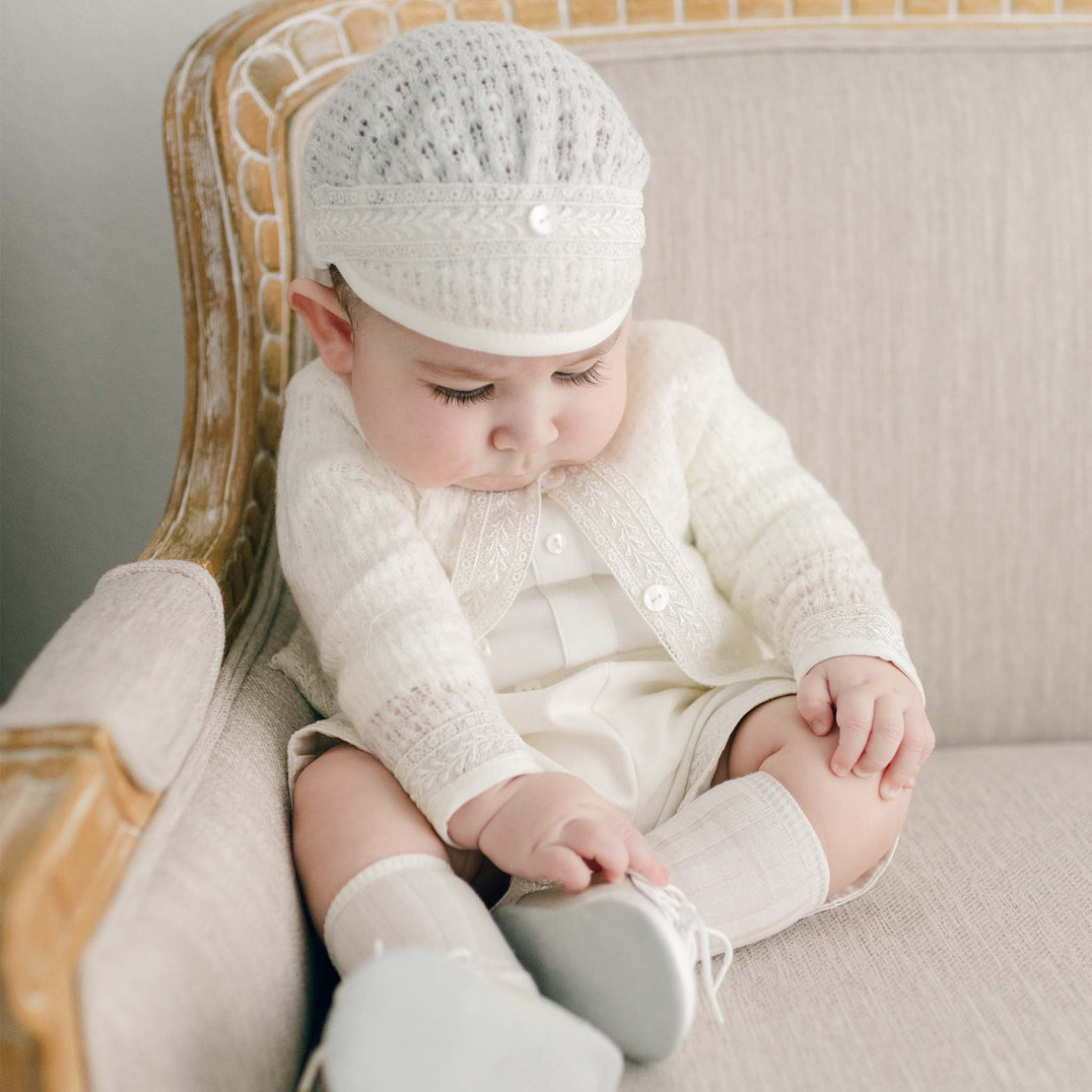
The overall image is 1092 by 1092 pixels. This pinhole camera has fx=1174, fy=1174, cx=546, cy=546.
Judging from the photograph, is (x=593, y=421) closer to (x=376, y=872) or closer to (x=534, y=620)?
(x=534, y=620)

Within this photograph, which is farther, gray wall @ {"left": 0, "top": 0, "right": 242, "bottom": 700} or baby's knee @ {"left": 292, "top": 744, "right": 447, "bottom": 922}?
gray wall @ {"left": 0, "top": 0, "right": 242, "bottom": 700}

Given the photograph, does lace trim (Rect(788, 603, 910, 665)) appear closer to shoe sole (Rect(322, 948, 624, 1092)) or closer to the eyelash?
the eyelash

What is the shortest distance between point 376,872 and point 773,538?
439 millimetres

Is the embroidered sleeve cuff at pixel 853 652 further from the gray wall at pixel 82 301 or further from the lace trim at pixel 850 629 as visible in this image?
the gray wall at pixel 82 301

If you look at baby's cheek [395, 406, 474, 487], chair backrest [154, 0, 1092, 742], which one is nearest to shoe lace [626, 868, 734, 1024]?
baby's cheek [395, 406, 474, 487]

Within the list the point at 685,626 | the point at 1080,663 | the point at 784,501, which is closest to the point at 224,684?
the point at 685,626

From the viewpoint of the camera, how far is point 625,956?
640 millimetres

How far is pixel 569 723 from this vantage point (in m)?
0.91

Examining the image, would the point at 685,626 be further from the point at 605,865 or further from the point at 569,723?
the point at 605,865

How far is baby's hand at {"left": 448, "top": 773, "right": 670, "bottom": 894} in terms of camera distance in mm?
700

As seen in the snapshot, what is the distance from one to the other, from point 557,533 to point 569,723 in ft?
0.53

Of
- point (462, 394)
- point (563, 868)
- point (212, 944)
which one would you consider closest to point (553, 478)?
point (462, 394)

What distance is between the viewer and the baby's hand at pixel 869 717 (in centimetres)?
83

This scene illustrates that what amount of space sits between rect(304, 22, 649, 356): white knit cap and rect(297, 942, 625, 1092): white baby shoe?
0.41 metres
